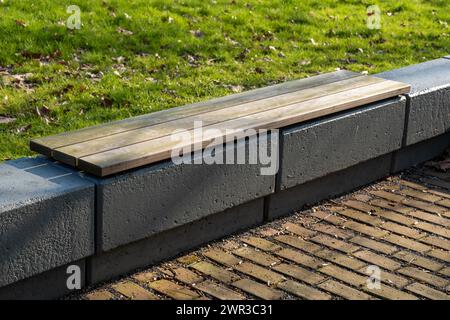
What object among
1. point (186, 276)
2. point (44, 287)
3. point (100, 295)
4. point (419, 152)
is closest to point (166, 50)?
point (419, 152)

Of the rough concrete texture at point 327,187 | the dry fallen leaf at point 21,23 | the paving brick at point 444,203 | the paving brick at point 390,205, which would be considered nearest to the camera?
the rough concrete texture at point 327,187

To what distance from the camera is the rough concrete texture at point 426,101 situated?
6.09 meters

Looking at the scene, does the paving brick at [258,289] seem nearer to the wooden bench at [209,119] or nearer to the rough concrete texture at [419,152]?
the wooden bench at [209,119]

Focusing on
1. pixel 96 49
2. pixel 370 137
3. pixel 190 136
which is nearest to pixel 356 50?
pixel 96 49

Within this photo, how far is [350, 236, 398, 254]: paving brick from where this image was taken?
511 cm

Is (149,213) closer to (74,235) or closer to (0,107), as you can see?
(74,235)

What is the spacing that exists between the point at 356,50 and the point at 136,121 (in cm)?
420

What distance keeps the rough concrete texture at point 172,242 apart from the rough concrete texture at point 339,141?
285 mm

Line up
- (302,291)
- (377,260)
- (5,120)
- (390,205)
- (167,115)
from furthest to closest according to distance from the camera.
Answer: (5,120) < (390,205) < (167,115) < (377,260) < (302,291)

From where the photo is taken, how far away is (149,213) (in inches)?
181

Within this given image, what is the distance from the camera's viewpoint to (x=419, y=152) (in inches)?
255

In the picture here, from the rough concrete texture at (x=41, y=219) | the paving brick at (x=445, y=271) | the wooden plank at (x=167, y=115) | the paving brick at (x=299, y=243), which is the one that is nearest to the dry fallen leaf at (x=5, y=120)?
the wooden plank at (x=167, y=115)

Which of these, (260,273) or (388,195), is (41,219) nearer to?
(260,273)

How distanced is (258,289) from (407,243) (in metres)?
1.09
